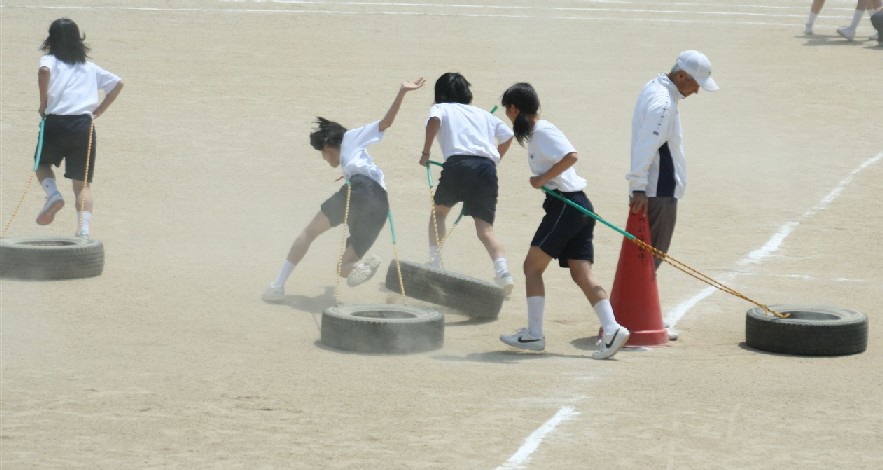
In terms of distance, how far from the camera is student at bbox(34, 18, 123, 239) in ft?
37.9

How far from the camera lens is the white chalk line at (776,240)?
35.1ft

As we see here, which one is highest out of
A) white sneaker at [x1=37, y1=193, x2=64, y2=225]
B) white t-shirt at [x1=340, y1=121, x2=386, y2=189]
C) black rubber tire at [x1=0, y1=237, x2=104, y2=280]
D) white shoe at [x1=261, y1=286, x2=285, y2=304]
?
white t-shirt at [x1=340, y1=121, x2=386, y2=189]

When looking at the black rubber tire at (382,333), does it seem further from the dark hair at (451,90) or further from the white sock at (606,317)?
the dark hair at (451,90)

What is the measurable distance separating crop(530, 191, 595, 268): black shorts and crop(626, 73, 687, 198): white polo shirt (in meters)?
0.46

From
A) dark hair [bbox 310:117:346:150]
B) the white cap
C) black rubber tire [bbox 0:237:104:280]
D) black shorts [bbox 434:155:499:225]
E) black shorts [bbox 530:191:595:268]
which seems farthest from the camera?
black rubber tire [bbox 0:237:104:280]

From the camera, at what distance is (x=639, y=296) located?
9.44 meters

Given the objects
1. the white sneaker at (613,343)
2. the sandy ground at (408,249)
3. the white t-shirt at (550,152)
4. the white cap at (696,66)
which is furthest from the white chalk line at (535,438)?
the white cap at (696,66)

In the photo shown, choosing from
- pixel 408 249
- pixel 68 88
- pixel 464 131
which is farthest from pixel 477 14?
pixel 464 131

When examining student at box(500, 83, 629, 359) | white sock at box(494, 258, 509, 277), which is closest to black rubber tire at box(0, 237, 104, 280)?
white sock at box(494, 258, 509, 277)

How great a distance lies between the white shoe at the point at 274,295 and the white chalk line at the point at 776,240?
9.17ft

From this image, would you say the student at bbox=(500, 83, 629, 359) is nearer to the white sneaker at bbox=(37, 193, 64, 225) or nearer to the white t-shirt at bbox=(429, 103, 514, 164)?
the white t-shirt at bbox=(429, 103, 514, 164)

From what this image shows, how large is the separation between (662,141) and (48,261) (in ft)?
15.3

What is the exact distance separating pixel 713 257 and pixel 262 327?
15.6 feet

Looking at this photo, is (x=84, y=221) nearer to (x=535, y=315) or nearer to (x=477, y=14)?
(x=535, y=315)
